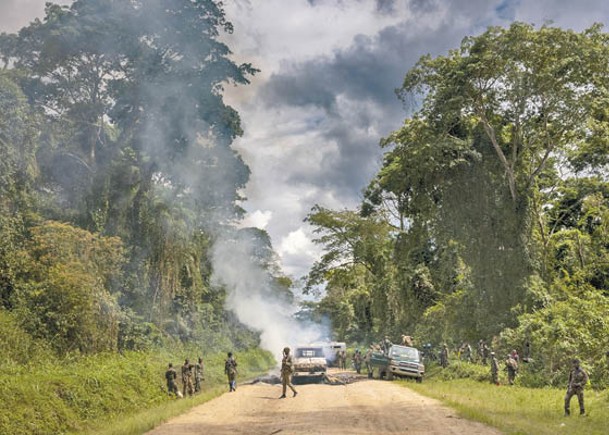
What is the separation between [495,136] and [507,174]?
7.60 ft

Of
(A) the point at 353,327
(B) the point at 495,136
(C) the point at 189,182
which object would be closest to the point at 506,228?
(B) the point at 495,136

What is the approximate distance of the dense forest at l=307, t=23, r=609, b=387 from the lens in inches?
1133

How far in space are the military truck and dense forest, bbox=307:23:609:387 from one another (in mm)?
9137

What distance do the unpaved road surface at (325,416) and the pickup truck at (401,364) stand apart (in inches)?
266

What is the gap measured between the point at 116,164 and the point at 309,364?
1603cm

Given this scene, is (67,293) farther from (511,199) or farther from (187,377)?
(511,199)

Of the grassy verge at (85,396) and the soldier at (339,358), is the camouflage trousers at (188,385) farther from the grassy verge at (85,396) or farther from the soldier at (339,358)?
the soldier at (339,358)

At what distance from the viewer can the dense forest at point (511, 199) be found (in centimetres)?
2877

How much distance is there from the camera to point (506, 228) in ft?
107

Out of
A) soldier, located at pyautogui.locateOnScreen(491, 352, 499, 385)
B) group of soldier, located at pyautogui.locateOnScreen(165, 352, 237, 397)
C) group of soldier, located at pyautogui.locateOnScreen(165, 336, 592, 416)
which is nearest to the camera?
group of soldier, located at pyautogui.locateOnScreen(165, 336, 592, 416)

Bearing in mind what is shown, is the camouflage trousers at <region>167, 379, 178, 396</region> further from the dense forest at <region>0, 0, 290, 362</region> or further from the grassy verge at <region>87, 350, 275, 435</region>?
the dense forest at <region>0, 0, 290, 362</region>

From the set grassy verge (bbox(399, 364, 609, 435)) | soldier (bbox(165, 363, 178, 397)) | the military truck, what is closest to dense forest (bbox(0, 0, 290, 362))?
soldier (bbox(165, 363, 178, 397))

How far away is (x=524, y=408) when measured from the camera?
60.1ft

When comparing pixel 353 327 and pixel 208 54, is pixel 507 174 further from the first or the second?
pixel 353 327
